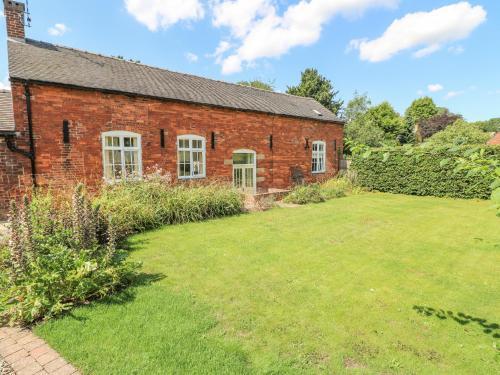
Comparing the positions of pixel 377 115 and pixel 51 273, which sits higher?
pixel 377 115

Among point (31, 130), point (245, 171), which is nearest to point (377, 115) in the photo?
point (245, 171)

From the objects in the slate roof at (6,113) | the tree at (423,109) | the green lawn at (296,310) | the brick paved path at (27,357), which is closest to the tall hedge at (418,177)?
the green lawn at (296,310)

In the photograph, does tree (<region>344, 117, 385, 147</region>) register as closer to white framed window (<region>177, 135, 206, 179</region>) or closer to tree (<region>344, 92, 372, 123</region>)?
tree (<region>344, 92, 372, 123</region>)

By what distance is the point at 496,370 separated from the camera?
2.55 meters

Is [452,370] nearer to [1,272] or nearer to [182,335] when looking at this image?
[182,335]

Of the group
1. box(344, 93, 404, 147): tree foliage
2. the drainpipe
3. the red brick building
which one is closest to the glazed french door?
the red brick building

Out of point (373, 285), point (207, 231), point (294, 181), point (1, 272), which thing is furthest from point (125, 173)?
point (294, 181)

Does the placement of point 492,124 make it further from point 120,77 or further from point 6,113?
point 6,113

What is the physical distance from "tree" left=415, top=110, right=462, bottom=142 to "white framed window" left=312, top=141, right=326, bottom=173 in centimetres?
2690

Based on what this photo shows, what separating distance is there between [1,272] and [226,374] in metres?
3.61

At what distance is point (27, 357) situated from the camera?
2.65 metres

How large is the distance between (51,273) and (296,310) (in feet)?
10.2

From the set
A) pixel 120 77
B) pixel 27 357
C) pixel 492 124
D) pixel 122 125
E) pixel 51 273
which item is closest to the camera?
pixel 27 357

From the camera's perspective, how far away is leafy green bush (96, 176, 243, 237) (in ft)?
22.3
